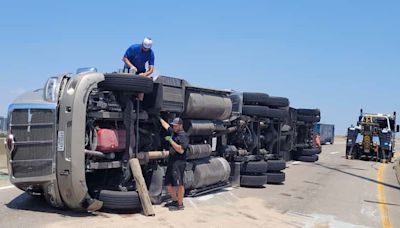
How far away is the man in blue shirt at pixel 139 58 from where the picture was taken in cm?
901

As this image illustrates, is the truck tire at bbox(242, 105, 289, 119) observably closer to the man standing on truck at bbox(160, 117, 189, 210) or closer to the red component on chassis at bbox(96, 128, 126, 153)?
the man standing on truck at bbox(160, 117, 189, 210)

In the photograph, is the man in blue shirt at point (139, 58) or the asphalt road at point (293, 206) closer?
the asphalt road at point (293, 206)

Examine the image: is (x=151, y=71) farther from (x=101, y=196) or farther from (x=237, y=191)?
(x=237, y=191)

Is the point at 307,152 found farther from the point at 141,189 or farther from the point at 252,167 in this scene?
the point at 141,189

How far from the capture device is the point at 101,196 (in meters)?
7.83

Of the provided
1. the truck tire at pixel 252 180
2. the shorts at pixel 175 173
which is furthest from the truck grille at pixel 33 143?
the truck tire at pixel 252 180

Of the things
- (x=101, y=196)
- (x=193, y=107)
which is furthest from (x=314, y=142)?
(x=101, y=196)

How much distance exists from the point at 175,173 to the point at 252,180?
425 cm

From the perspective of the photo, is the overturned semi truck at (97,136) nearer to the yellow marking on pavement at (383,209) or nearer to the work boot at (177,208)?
the work boot at (177,208)

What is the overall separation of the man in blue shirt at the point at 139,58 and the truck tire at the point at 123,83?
1.00 meters

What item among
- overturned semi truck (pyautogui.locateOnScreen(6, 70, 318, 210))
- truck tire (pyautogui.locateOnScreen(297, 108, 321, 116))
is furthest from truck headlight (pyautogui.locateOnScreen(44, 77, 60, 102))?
truck tire (pyautogui.locateOnScreen(297, 108, 321, 116))

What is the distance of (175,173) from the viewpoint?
876 centimetres

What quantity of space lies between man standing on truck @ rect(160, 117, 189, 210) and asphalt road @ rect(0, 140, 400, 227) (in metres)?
0.32

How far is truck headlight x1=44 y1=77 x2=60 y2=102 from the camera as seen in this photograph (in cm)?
754
